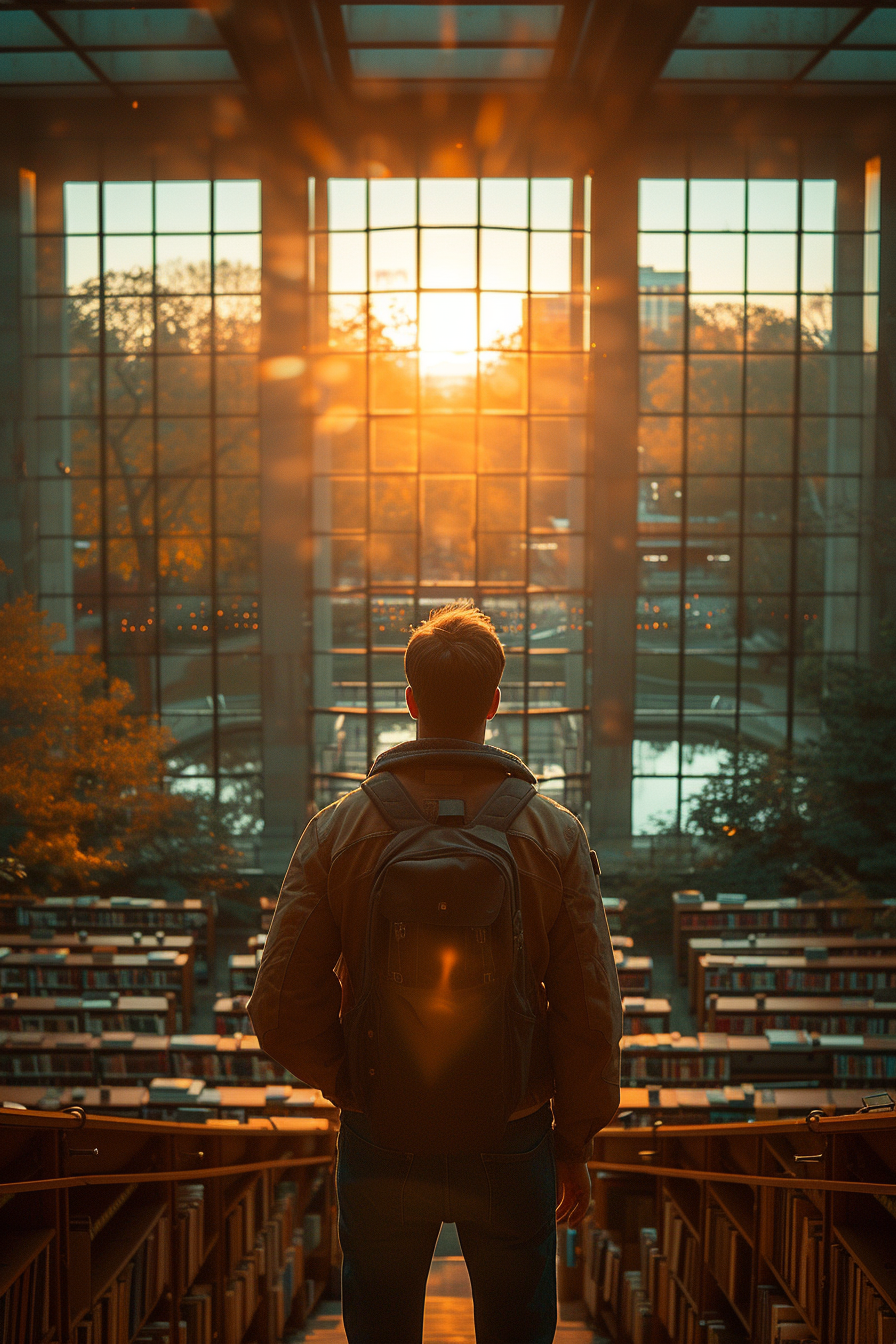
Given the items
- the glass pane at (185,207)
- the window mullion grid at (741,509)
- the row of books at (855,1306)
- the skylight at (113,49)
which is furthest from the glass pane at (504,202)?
→ the row of books at (855,1306)

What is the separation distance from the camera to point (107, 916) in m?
11.2

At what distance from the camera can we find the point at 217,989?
1091 centimetres

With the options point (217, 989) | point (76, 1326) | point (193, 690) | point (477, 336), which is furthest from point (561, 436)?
point (76, 1326)

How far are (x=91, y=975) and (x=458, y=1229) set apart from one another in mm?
8597

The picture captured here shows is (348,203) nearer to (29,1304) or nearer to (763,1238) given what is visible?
(763,1238)

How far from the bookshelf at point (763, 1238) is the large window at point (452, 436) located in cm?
960

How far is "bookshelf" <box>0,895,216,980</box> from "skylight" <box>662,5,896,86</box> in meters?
10.9

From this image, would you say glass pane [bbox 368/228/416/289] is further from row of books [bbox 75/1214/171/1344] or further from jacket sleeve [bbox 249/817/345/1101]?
jacket sleeve [bbox 249/817/345/1101]

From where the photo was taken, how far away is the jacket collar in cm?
156

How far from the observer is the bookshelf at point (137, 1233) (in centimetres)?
224

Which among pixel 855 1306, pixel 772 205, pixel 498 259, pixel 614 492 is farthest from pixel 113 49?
pixel 855 1306

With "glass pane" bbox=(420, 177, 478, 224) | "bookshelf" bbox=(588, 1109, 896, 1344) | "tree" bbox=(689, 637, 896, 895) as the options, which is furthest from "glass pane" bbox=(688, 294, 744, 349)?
"bookshelf" bbox=(588, 1109, 896, 1344)

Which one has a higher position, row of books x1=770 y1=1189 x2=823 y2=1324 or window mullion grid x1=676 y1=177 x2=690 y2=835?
window mullion grid x1=676 y1=177 x2=690 y2=835

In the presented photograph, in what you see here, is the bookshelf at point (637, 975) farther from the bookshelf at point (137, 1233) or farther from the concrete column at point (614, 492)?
the bookshelf at point (137, 1233)
